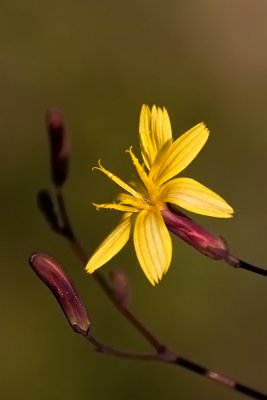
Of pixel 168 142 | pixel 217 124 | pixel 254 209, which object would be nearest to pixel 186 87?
pixel 217 124

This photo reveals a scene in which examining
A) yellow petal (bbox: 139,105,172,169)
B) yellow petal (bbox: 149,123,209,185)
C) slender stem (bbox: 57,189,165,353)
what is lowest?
slender stem (bbox: 57,189,165,353)

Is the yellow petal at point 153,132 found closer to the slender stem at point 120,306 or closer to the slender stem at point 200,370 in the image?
the slender stem at point 120,306

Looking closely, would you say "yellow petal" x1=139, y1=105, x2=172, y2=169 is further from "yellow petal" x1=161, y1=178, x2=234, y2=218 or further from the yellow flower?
"yellow petal" x1=161, y1=178, x2=234, y2=218

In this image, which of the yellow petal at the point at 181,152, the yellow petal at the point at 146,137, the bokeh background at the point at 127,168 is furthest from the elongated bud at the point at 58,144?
the bokeh background at the point at 127,168

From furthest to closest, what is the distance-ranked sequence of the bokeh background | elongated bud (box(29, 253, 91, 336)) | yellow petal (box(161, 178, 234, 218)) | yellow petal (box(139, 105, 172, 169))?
the bokeh background < yellow petal (box(139, 105, 172, 169)) < elongated bud (box(29, 253, 91, 336)) < yellow petal (box(161, 178, 234, 218))

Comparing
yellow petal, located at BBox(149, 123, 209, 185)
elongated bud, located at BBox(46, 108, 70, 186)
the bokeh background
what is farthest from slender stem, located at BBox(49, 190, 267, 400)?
the bokeh background

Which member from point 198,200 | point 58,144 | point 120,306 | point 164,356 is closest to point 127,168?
point 58,144

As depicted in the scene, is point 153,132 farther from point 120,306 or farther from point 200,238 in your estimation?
point 120,306
